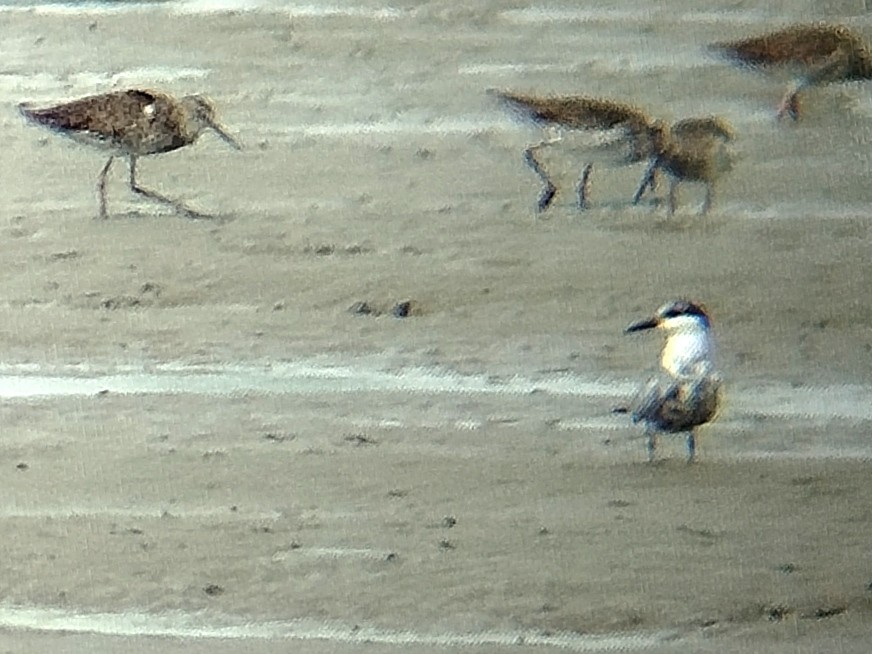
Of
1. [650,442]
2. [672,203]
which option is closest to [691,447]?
[650,442]

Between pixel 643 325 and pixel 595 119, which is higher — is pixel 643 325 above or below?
below

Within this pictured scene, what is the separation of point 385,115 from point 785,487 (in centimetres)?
35

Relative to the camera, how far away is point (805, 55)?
2.13 feet

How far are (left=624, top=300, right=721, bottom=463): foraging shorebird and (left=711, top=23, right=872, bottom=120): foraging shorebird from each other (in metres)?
0.14

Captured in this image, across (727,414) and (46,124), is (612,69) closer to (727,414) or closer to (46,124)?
(727,414)

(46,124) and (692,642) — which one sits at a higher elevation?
(46,124)

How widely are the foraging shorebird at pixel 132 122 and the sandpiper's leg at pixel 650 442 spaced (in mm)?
326

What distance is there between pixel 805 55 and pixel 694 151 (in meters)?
0.09

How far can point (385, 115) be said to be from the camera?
0.66 meters

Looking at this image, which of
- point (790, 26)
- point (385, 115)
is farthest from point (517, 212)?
point (790, 26)

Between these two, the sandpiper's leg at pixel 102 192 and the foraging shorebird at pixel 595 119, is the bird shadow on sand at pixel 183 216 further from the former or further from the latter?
the foraging shorebird at pixel 595 119

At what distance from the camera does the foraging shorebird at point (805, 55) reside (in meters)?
0.64

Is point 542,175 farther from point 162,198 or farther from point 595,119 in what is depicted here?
point 162,198

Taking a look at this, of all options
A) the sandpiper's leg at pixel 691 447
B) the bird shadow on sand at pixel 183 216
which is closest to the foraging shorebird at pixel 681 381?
the sandpiper's leg at pixel 691 447
